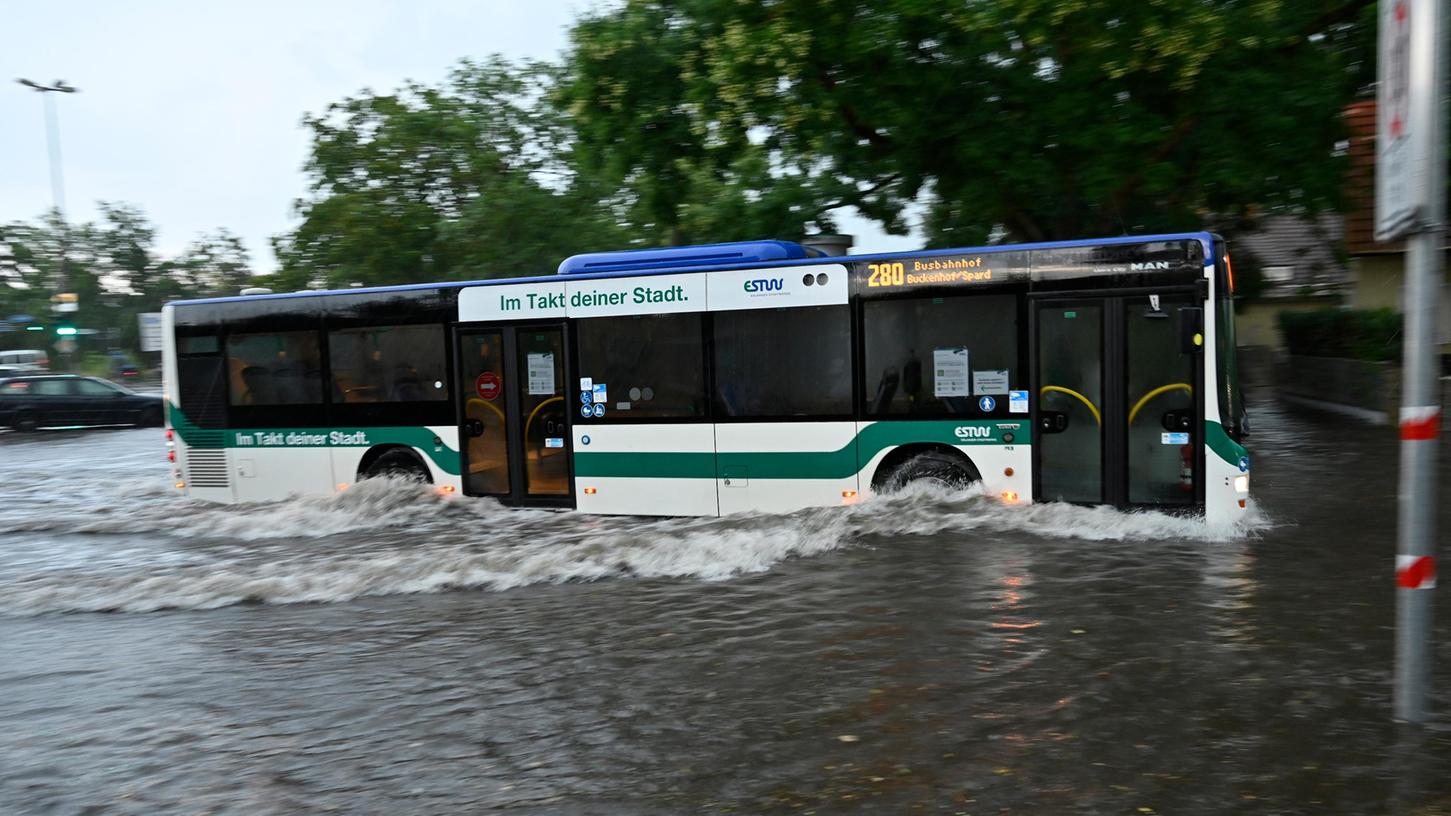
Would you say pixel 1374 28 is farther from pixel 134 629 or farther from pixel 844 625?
pixel 134 629

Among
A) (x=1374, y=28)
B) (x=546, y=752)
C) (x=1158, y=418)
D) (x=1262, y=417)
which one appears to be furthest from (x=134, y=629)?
(x=1262, y=417)

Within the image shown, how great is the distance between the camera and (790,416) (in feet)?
37.6

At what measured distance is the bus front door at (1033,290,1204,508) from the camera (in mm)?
9938

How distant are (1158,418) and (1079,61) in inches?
229

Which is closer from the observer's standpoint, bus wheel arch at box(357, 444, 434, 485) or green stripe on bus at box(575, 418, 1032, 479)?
green stripe on bus at box(575, 418, 1032, 479)

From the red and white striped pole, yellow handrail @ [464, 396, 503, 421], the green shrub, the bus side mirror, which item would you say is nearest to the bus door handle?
the bus side mirror

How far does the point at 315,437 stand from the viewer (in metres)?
13.8

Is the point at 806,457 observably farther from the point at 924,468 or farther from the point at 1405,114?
the point at 1405,114

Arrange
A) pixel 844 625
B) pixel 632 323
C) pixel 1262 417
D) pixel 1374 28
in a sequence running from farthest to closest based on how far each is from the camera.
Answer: pixel 1262 417
pixel 1374 28
pixel 632 323
pixel 844 625

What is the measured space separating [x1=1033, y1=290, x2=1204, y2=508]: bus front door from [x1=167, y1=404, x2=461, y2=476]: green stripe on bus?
6.60 m

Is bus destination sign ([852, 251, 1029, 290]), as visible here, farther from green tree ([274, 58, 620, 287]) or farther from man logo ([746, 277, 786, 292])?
green tree ([274, 58, 620, 287])

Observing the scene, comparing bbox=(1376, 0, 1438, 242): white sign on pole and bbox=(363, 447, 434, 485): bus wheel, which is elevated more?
bbox=(1376, 0, 1438, 242): white sign on pole

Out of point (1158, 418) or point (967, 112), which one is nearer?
point (1158, 418)

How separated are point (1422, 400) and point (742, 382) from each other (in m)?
7.35
